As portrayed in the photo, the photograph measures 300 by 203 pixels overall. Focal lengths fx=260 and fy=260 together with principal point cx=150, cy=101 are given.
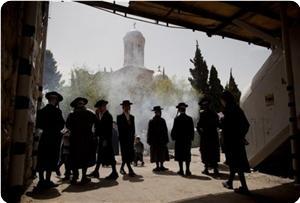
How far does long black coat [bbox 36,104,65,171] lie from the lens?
215 inches

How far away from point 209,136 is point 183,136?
2.76 feet

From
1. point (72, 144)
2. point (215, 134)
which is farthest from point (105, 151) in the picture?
point (215, 134)

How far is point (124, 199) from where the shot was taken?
4672 mm

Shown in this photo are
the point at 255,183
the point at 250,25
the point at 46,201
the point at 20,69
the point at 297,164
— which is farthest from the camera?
the point at 250,25

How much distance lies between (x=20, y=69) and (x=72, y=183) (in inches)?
130

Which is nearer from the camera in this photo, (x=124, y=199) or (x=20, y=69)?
(x=20, y=69)

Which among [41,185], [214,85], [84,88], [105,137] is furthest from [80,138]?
[214,85]

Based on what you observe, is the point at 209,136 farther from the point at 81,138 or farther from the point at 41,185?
the point at 41,185

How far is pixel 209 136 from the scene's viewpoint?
27.1 ft

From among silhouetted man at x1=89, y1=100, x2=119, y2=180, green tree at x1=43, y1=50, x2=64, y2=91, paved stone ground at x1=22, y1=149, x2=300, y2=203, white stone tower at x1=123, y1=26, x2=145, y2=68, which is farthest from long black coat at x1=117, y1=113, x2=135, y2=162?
green tree at x1=43, y1=50, x2=64, y2=91

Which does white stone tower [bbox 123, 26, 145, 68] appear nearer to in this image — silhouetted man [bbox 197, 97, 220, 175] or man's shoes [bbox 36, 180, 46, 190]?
silhouetted man [bbox 197, 97, 220, 175]

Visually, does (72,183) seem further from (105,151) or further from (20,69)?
(20,69)

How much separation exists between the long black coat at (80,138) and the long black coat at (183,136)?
2937 mm

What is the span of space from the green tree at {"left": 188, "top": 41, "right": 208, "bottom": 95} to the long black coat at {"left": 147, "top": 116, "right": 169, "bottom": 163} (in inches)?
1182
